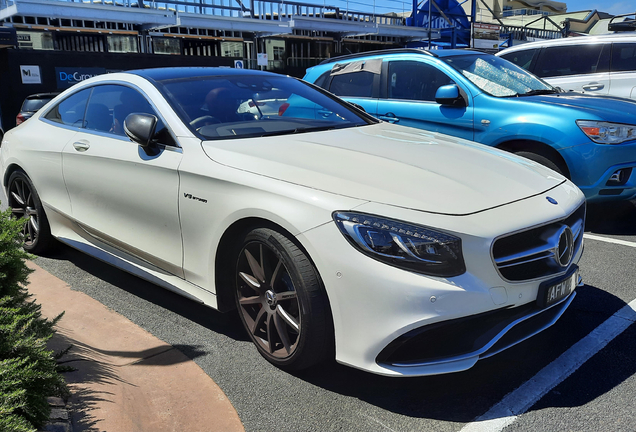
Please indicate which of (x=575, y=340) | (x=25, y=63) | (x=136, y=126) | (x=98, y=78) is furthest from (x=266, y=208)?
(x=25, y=63)

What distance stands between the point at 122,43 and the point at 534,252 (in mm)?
22933

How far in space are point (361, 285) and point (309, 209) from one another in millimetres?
417

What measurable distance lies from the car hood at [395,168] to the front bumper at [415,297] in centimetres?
12

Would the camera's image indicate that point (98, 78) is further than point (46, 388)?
Yes

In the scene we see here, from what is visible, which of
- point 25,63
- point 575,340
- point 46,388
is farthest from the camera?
point 25,63

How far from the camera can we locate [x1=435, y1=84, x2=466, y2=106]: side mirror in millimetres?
5672

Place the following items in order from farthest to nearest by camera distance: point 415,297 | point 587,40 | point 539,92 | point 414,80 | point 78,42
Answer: point 78,42 → point 587,40 → point 414,80 → point 539,92 → point 415,297

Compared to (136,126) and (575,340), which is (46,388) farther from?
(575,340)

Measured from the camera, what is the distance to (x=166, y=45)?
78.6 feet

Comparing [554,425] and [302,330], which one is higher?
[302,330]

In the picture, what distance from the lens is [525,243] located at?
2578 millimetres

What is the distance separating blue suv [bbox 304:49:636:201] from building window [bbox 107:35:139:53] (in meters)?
17.7

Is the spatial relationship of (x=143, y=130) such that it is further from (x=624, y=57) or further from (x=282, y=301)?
(x=624, y=57)

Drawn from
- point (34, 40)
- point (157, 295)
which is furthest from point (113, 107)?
point (34, 40)
